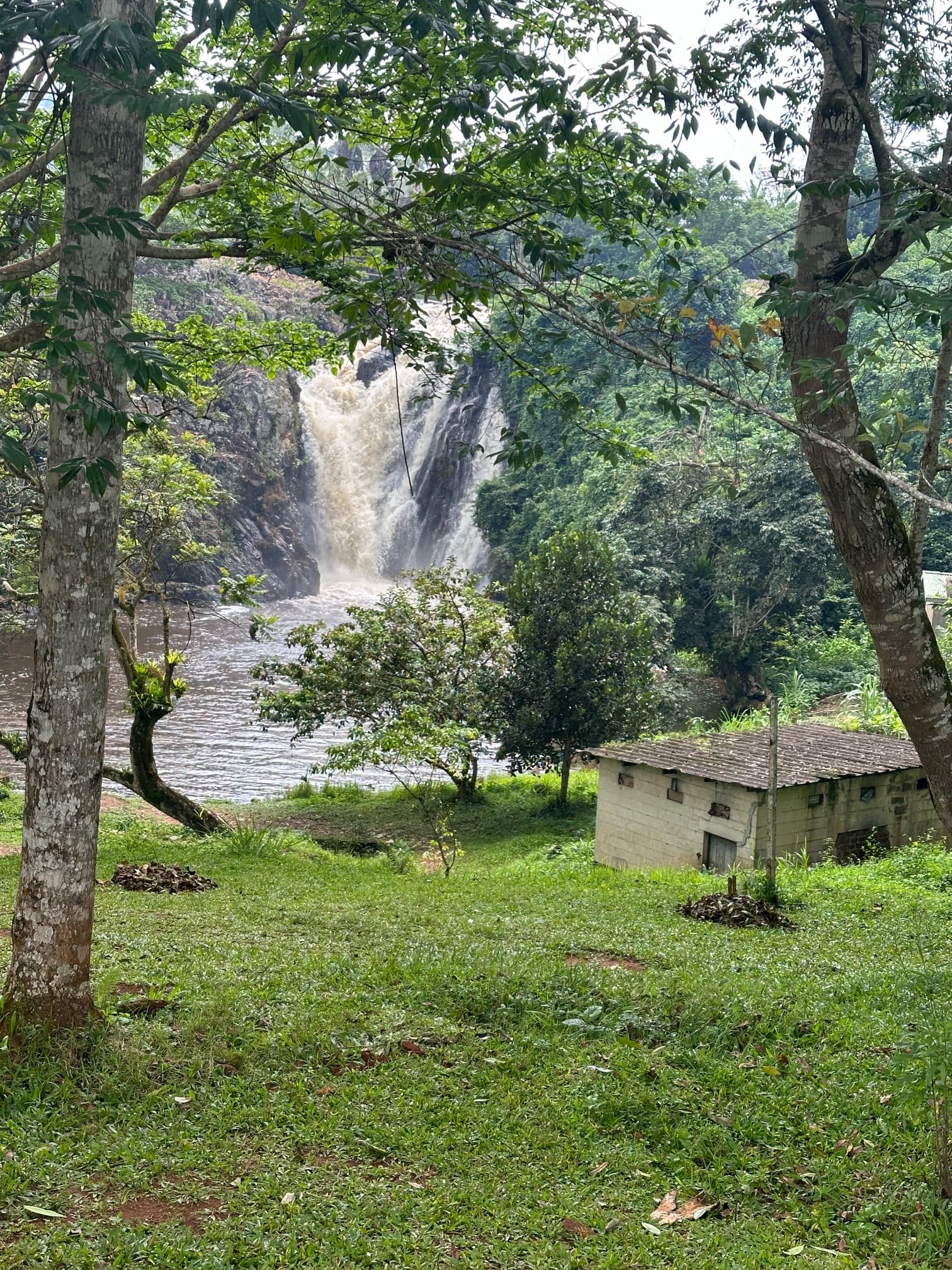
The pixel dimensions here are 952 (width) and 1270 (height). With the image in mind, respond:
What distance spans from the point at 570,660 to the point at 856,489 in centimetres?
1614

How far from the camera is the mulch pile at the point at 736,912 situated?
31.5ft

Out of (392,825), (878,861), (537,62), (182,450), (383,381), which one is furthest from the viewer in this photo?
(383,381)

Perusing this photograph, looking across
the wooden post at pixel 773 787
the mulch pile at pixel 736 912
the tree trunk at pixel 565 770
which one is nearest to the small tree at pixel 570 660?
the tree trunk at pixel 565 770

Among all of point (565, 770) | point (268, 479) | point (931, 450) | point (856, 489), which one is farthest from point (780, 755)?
point (268, 479)

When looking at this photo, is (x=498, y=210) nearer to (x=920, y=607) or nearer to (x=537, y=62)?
(x=537, y=62)

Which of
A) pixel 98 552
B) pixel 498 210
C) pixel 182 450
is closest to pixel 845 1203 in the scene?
pixel 98 552

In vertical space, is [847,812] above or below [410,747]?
below

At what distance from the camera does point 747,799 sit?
563 inches

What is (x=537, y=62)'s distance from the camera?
5.17 metres

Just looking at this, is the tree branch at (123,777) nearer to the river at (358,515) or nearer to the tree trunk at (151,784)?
the tree trunk at (151,784)

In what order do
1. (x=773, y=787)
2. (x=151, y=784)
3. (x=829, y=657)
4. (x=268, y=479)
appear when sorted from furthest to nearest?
1. (x=268, y=479)
2. (x=829, y=657)
3. (x=151, y=784)
4. (x=773, y=787)

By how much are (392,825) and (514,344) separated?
15.5m

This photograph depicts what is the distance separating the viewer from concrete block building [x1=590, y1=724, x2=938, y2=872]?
571 inches

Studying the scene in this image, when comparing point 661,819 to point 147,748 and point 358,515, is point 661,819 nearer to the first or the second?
point 147,748
